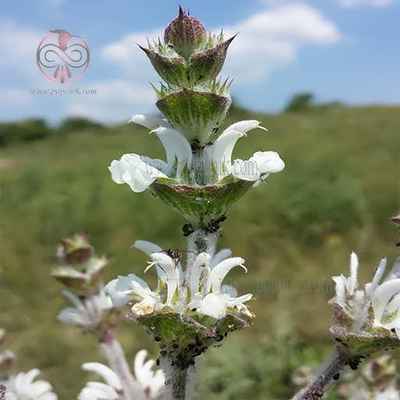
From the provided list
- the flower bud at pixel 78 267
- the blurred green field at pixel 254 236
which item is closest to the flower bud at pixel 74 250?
the flower bud at pixel 78 267

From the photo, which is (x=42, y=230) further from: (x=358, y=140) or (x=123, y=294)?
(x=123, y=294)

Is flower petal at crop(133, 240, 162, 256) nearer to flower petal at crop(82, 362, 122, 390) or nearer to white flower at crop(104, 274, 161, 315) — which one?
white flower at crop(104, 274, 161, 315)

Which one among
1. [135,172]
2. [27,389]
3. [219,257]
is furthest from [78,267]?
[27,389]

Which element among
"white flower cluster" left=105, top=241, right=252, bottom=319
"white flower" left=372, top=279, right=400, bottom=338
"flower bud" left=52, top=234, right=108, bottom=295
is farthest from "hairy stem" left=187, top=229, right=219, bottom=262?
"white flower" left=372, top=279, right=400, bottom=338

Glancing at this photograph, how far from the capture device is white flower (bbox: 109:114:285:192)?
70.0 inches

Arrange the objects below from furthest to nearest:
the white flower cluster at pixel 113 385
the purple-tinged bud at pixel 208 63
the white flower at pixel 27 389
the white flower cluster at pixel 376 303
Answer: the white flower at pixel 27 389 → the white flower cluster at pixel 113 385 → the white flower cluster at pixel 376 303 → the purple-tinged bud at pixel 208 63

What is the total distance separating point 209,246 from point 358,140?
18.0 metres

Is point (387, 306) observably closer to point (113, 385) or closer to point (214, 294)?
point (214, 294)

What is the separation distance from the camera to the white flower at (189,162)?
1.78 metres

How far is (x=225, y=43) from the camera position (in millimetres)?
1738

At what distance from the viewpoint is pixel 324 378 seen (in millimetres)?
1949

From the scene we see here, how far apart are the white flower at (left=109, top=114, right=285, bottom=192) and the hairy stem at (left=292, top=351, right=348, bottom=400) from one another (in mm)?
628

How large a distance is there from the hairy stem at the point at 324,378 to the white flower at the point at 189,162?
0.63m

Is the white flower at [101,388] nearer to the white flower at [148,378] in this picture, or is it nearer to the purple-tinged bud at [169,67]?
the white flower at [148,378]
